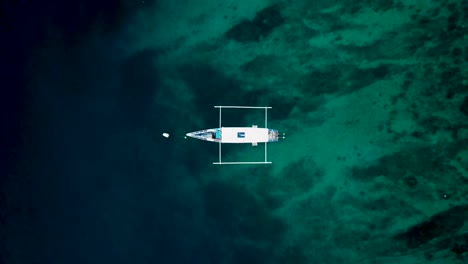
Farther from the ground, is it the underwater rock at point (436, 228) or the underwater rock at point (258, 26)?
the underwater rock at point (258, 26)

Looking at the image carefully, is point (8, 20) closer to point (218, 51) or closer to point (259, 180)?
point (218, 51)

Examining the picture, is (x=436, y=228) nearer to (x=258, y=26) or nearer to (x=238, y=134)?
(x=238, y=134)

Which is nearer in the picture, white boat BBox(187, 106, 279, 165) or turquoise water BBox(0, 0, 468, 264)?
white boat BBox(187, 106, 279, 165)

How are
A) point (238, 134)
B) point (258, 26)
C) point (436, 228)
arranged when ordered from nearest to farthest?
point (238, 134) → point (436, 228) → point (258, 26)

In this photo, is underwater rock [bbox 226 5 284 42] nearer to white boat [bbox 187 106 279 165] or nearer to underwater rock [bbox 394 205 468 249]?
white boat [bbox 187 106 279 165]

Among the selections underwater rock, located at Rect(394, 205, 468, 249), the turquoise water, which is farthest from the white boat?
underwater rock, located at Rect(394, 205, 468, 249)

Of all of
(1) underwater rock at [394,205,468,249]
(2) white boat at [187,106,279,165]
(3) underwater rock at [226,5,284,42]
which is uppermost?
(3) underwater rock at [226,5,284,42]

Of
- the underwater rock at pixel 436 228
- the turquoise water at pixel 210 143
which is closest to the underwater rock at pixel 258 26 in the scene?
the turquoise water at pixel 210 143

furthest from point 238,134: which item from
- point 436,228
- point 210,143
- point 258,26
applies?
point 436,228

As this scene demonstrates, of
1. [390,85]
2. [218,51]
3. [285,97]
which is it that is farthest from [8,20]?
[390,85]

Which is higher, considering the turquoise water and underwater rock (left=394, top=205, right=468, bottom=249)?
the turquoise water

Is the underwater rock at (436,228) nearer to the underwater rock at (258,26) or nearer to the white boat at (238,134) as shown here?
the white boat at (238,134)

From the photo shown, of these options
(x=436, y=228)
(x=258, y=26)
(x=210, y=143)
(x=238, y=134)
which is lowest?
(x=436, y=228)
